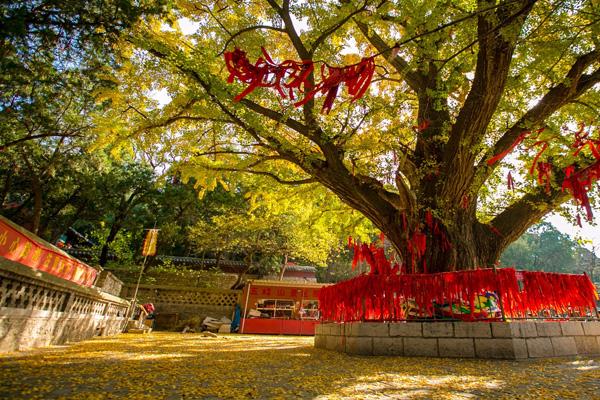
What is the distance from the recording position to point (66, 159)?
16.0 m

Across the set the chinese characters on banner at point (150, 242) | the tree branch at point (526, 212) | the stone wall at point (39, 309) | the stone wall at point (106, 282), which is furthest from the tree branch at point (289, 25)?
the chinese characters on banner at point (150, 242)

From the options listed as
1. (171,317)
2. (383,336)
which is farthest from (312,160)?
(171,317)

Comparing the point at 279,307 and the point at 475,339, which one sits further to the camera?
the point at 279,307

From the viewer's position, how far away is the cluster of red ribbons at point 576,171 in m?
5.87

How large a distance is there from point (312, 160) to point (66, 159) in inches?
563

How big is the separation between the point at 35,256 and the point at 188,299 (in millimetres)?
14412

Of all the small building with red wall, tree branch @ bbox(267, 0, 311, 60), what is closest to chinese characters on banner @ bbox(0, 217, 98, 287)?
tree branch @ bbox(267, 0, 311, 60)

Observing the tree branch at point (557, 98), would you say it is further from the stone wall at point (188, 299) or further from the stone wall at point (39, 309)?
the stone wall at point (188, 299)

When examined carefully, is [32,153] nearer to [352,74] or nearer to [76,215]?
[76,215]

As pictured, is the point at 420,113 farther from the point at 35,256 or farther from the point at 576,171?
the point at 35,256

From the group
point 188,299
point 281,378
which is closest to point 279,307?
point 188,299

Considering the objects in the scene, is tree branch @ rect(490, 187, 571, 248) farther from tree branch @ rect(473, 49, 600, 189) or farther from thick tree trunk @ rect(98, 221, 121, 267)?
thick tree trunk @ rect(98, 221, 121, 267)

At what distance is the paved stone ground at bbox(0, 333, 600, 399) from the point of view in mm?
3068

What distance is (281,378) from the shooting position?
3922mm
